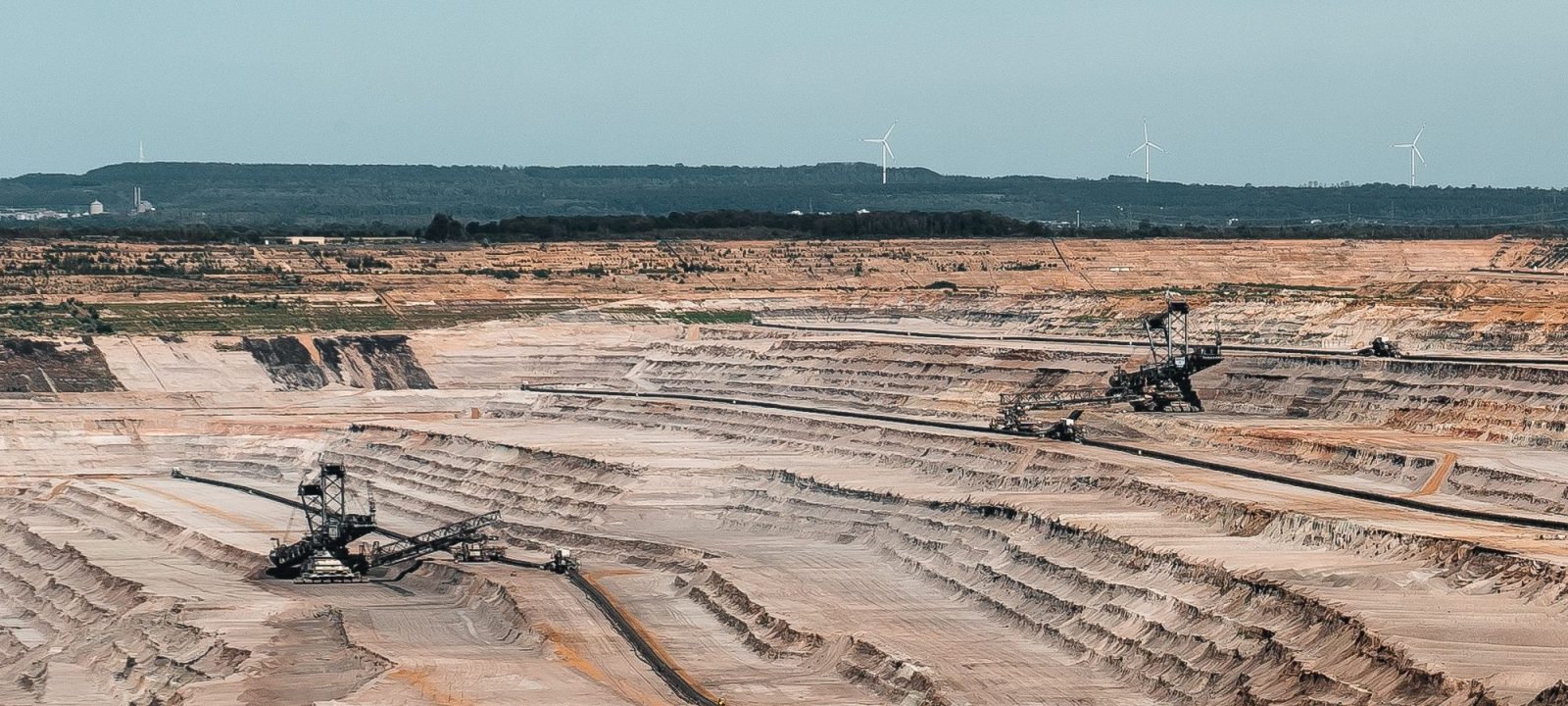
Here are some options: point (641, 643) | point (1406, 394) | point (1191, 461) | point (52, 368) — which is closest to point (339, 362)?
point (52, 368)

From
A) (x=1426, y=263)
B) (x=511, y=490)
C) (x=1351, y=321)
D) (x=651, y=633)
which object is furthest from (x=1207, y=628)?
(x=1426, y=263)

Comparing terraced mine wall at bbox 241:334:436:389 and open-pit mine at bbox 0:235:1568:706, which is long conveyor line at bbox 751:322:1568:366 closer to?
open-pit mine at bbox 0:235:1568:706

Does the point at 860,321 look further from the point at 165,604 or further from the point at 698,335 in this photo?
the point at 165,604

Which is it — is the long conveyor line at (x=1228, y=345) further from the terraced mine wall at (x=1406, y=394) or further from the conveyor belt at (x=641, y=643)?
the conveyor belt at (x=641, y=643)

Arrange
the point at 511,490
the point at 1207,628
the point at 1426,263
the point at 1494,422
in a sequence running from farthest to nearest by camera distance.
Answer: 1. the point at 1426,263
2. the point at 511,490
3. the point at 1494,422
4. the point at 1207,628


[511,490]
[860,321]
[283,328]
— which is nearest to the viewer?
[511,490]

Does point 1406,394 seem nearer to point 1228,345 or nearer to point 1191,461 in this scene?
point 1191,461

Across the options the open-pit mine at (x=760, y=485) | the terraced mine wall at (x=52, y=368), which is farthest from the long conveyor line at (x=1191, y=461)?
A: the terraced mine wall at (x=52, y=368)
